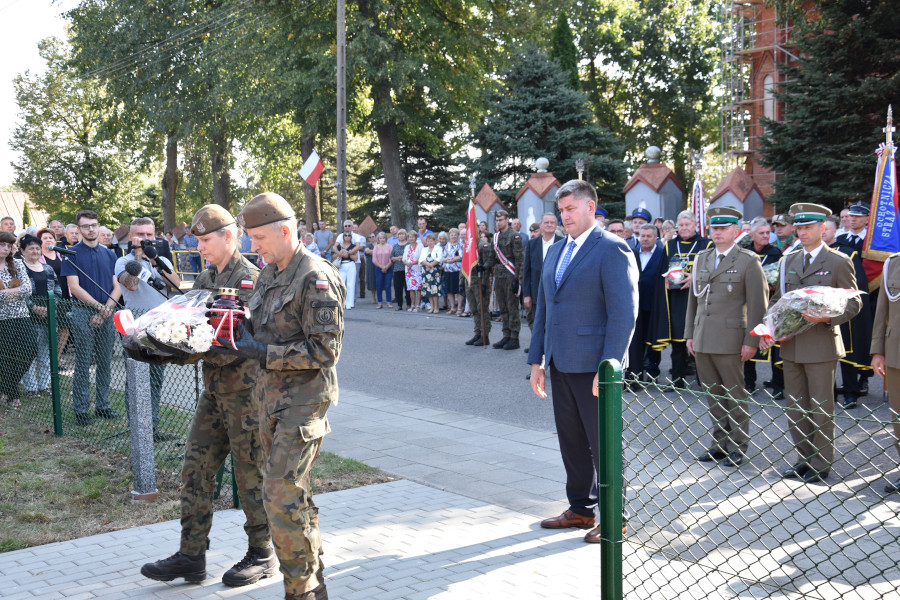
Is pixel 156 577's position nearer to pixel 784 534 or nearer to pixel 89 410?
pixel 784 534

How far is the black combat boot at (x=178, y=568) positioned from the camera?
15.5 feet

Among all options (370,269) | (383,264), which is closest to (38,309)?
(383,264)

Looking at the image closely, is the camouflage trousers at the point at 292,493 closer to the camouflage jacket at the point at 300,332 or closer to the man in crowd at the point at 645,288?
the camouflage jacket at the point at 300,332

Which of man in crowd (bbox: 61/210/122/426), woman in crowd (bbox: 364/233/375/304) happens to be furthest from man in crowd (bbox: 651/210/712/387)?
woman in crowd (bbox: 364/233/375/304)

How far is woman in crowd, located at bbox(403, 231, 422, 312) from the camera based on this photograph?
20344 millimetres

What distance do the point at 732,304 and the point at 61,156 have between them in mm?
50033

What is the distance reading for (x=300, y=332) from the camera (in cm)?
413

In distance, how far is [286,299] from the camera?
4.08m

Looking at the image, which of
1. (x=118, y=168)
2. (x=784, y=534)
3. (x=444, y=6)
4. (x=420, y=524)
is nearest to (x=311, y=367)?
(x=420, y=524)

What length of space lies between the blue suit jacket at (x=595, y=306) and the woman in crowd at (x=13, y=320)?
22.2 feet

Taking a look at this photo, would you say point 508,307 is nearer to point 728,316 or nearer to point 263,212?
point 728,316

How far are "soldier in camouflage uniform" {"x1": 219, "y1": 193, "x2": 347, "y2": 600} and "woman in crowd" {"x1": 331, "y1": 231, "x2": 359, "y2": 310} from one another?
18.2 metres

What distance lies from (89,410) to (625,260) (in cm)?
630

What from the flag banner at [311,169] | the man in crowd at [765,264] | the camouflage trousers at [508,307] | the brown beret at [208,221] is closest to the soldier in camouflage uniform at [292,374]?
the brown beret at [208,221]
